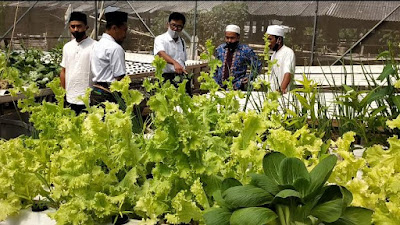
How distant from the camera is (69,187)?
88 cm

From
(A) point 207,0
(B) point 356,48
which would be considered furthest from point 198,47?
(B) point 356,48

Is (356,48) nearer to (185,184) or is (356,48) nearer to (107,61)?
(107,61)

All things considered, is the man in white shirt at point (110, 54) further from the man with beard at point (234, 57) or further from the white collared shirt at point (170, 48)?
the man with beard at point (234, 57)

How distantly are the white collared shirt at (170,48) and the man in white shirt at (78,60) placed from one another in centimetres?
70

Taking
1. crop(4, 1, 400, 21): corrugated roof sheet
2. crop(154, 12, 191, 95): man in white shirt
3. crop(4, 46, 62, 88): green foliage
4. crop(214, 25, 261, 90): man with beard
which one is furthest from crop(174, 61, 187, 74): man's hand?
crop(4, 1, 400, 21): corrugated roof sheet

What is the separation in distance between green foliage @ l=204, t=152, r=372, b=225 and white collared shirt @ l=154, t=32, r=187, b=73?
2638 millimetres

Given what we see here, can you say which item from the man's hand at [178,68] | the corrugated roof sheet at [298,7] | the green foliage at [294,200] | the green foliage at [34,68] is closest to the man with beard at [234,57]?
the man's hand at [178,68]

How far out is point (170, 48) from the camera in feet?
11.1

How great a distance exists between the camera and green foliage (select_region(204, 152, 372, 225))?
0.67m

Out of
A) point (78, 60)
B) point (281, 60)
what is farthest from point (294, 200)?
point (78, 60)

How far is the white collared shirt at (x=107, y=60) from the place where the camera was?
100 inches

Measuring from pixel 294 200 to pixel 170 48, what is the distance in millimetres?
2803

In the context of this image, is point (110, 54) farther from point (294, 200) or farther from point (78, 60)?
point (294, 200)

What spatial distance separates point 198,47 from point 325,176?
667 cm
